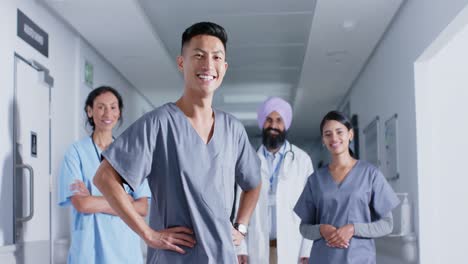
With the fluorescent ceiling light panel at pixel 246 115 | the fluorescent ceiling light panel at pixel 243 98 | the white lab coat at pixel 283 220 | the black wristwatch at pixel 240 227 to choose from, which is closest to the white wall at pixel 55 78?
the white lab coat at pixel 283 220

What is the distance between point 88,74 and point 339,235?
3.66 m

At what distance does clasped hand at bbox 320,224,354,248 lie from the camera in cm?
278

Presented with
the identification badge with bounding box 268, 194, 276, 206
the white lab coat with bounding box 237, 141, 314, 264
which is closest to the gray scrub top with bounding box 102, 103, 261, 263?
the white lab coat with bounding box 237, 141, 314, 264

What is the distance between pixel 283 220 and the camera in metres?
3.25

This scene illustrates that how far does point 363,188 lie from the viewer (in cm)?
289

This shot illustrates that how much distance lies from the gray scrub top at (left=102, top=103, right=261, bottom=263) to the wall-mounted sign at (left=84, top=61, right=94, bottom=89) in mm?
4315

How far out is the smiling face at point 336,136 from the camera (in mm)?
2975

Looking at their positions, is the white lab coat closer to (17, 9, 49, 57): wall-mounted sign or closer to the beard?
the beard

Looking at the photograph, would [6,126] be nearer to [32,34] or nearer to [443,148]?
[32,34]

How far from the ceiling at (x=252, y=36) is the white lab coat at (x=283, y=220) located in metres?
1.93

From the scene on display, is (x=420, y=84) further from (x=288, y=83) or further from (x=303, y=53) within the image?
(x=288, y=83)

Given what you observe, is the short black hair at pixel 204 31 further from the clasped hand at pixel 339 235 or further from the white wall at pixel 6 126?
the white wall at pixel 6 126

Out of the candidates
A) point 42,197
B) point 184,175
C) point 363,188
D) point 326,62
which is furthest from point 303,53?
point 184,175

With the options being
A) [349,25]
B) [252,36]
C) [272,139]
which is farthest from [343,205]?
[252,36]
